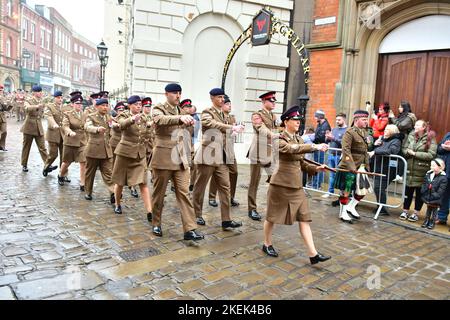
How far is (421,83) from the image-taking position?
362 inches

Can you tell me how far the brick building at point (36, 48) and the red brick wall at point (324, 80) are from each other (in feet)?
153

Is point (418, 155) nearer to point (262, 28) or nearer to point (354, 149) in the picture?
point (354, 149)

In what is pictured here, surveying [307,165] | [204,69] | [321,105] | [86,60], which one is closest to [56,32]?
[86,60]

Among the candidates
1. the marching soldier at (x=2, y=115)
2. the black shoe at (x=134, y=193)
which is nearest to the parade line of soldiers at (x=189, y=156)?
the black shoe at (x=134, y=193)

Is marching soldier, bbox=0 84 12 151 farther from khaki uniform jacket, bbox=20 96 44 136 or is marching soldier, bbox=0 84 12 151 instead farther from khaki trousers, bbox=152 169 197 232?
khaki trousers, bbox=152 169 197 232

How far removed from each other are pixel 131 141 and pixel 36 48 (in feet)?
186

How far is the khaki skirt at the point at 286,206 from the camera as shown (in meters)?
4.57

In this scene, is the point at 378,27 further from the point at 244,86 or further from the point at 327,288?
the point at 327,288

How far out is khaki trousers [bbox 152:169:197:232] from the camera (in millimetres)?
5137

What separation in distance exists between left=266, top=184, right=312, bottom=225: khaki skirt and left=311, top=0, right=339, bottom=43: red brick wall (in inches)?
280

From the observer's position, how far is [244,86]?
1345 centimetres

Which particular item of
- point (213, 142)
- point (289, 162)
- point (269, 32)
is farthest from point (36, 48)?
point (289, 162)

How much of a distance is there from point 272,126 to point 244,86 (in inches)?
288

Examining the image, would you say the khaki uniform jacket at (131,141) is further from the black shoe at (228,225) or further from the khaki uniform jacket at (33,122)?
the khaki uniform jacket at (33,122)
